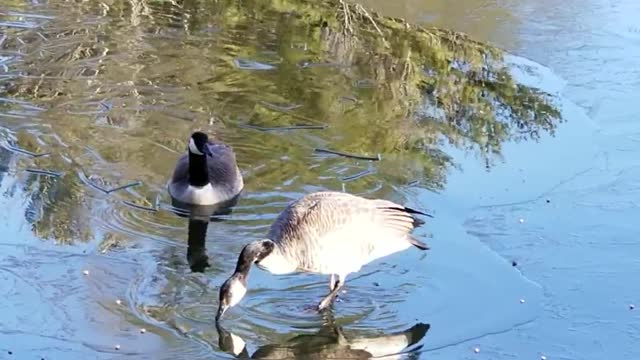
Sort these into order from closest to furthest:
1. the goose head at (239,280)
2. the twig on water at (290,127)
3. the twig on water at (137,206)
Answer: the goose head at (239,280) < the twig on water at (137,206) < the twig on water at (290,127)

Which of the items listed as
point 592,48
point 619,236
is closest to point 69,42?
point 592,48

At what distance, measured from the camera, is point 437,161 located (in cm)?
787

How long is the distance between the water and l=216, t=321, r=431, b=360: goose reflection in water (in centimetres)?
2

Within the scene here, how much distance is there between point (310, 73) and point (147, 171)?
2365mm

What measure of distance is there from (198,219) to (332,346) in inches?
77.4

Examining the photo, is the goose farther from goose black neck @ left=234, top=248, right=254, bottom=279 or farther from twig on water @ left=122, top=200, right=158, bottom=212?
twig on water @ left=122, top=200, right=158, bottom=212

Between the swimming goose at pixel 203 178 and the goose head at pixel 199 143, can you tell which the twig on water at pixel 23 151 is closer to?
the swimming goose at pixel 203 178

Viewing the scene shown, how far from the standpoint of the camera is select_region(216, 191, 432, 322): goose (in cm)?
541

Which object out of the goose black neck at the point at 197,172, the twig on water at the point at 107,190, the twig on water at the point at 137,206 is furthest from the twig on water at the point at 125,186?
the goose black neck at the point at 197,172

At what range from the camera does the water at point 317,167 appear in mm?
5602

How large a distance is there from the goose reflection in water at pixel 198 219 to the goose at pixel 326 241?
86 centimetres

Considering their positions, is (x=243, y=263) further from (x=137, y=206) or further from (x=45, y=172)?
(x=45, y=172)

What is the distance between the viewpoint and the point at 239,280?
535 cm

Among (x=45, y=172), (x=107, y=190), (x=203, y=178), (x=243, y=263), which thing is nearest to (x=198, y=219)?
(x=203, y=178)
